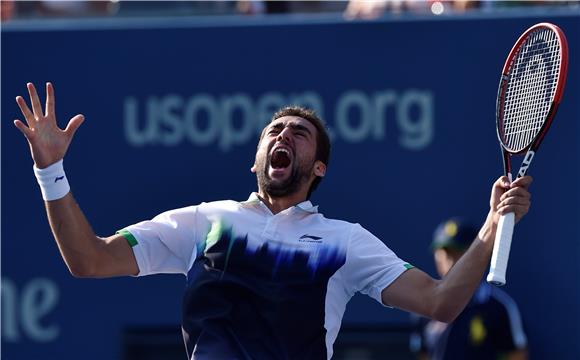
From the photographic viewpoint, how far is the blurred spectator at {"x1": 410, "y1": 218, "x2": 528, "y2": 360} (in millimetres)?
7094

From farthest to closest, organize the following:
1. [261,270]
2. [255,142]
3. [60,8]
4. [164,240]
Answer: [60,8], [255,142], [164,240], [261,270]

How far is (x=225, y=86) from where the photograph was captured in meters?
8.27

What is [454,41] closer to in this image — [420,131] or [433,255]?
[420,131]

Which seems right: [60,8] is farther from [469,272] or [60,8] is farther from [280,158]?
[469,272]

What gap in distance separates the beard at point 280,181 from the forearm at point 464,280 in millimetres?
624

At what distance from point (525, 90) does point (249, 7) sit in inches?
167

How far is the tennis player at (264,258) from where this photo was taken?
404 centimetres

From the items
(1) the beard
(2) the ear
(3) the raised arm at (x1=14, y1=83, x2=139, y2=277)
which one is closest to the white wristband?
(3) the raised arm at (x1=14, y1=83, x2=139, y2=277)

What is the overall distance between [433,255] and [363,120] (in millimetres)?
952

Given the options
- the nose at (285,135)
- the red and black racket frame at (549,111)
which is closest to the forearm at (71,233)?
the nose at (285,135)

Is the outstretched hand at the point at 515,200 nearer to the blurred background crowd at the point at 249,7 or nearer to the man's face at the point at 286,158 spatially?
the man's face at the point at 286,158

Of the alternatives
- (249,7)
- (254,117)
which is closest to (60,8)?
(249,7)

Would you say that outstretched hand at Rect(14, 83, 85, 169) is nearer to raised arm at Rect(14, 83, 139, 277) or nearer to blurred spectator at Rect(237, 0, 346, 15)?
raised arm at Rect(14, 83, 139, 277)

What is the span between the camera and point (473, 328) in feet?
23.3
